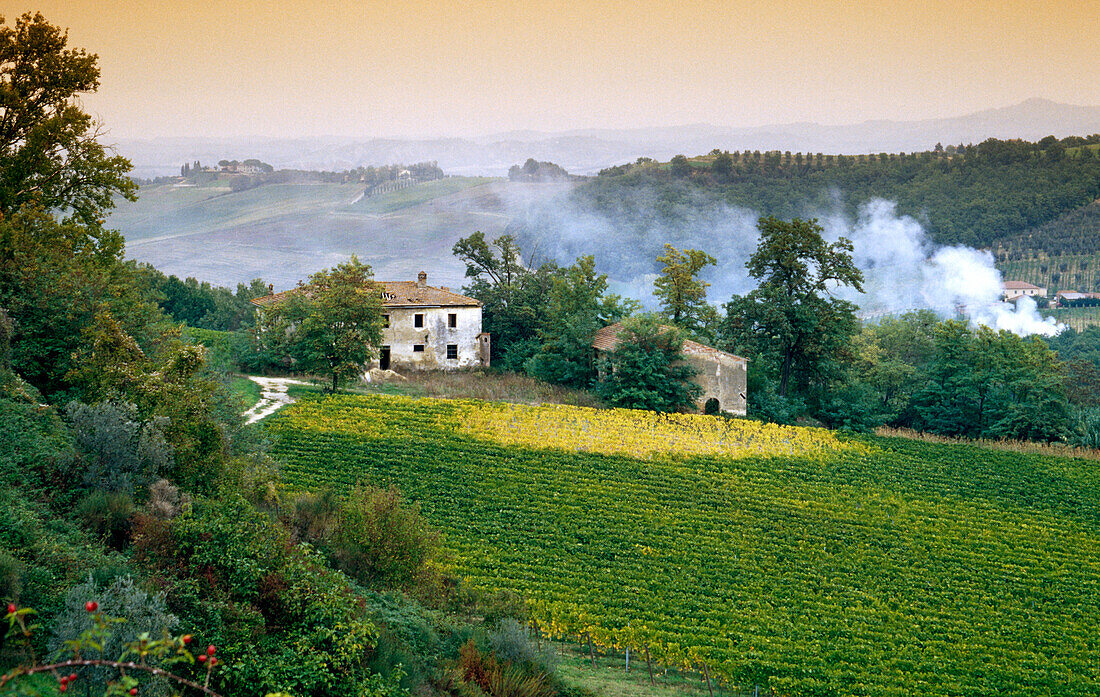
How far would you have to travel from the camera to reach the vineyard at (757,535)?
1930cm

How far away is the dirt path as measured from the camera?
1298 inches

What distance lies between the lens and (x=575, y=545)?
952 inches

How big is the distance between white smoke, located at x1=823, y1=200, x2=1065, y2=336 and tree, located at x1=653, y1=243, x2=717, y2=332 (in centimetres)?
6692

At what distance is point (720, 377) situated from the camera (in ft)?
140

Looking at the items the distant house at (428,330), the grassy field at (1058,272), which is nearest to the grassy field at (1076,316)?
the grassy field at (1058,272)

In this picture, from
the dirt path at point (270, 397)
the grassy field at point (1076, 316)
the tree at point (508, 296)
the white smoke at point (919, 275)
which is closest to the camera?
the dirt path at point (270, 397)

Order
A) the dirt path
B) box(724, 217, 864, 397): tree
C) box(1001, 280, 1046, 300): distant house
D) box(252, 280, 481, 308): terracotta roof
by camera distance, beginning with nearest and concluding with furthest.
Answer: the dirt path
box(724, 217, 864, 397): tree
box(252, 280, 481, 308): terracotta roof
box(1001, 280, 1046, 300): distant house

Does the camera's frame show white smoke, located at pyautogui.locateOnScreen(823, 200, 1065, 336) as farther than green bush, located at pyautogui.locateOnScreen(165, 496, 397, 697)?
Yes

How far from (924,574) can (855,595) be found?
10.6 ft

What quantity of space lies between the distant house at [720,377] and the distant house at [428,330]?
10.7m

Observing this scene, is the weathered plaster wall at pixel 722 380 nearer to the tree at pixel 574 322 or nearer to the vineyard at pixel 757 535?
the vineyard at pixel 757 535

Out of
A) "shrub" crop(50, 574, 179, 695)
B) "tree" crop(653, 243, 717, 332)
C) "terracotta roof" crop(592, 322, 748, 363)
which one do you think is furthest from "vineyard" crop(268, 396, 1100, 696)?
"tree" crop(653, 243, 717, 332)

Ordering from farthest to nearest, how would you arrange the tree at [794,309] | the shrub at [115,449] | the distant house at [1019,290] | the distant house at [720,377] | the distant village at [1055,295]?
the distant house at [1019,290]
the distant village at [1055,295]
the tree at [794,309]
the distant house at [720,377]
the shrub at [115,449]

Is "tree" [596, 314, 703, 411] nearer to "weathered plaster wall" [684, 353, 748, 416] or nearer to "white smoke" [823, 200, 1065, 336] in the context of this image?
"weathered plaster wall" [684, 353, 748, 416]
